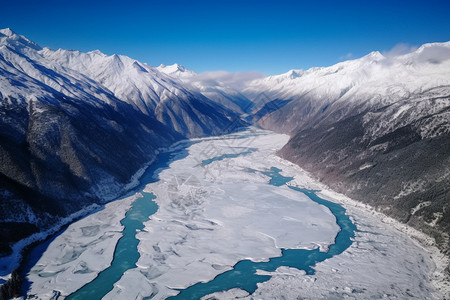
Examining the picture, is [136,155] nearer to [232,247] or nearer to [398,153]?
[232,247]

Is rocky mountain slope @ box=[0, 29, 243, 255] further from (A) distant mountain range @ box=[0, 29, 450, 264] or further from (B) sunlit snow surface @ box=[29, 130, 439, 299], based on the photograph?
(B) sunlit snow surface @ box=[29, 130, 439, 299]

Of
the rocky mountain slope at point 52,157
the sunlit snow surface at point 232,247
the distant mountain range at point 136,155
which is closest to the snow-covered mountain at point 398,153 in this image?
the distant mountain range at point 136,155

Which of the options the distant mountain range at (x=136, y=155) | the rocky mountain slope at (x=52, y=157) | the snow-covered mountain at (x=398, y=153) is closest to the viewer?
the rocky mountain slope at (x=52, y=157)

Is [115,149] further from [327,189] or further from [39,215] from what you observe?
[327,189]

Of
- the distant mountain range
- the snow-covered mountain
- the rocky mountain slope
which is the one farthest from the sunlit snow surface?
the rocky mountain slope

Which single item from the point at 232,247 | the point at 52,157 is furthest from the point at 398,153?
the point at 52,157

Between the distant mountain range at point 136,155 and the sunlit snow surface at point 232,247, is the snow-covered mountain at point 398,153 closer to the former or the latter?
the distant mountain range at point 136,155

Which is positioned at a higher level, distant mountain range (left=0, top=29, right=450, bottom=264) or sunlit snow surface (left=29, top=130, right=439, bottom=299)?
distant mountain range (left=0, top=29, right=450, bottom=264)

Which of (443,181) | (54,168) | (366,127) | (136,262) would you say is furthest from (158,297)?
(366,127)

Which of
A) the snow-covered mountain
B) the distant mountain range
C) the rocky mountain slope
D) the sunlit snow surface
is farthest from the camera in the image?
the snow-covered mountain
